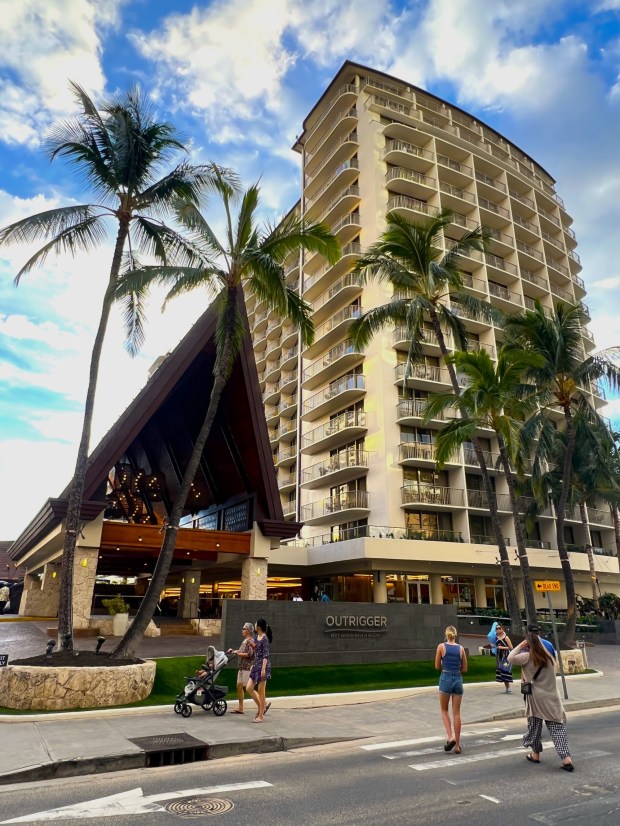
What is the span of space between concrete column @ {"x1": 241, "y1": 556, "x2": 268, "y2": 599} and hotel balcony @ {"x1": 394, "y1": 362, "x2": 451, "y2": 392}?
1689 centimetres

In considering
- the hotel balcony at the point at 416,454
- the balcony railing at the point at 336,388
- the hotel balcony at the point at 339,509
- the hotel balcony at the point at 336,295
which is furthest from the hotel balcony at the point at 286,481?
the hotel balcony at the point at 416,454

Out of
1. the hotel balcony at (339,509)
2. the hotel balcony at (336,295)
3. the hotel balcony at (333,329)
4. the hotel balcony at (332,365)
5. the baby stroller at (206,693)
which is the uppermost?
the hotel balcony at (336,295)

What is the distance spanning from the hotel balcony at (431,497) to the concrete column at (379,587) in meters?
4.48

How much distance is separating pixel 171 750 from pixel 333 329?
112 ft

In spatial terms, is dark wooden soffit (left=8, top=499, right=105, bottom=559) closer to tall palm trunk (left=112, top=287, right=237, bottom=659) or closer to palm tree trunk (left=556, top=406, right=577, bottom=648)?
tall palm trunk (left=112, top=287, right=237, bottom=659)

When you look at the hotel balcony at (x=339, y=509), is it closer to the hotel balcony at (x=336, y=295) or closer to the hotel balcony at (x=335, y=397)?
the hotel balcony at (x=335, y=397)

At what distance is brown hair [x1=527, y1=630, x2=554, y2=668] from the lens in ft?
25.7

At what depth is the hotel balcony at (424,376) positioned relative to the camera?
3624 cm

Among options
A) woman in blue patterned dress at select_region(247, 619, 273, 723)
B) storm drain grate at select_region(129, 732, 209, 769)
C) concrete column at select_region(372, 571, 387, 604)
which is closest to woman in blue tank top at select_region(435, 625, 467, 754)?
woman in blue patterned dress at select_region(247, 619, 273, 723)

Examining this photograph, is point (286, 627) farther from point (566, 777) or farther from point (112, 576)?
point (112, 576)

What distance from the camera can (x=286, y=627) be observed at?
1603 cm

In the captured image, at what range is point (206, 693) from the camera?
10906mm

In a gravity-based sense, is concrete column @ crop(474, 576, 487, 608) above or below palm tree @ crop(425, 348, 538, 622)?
below

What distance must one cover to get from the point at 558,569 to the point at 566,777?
3575 centimetres
